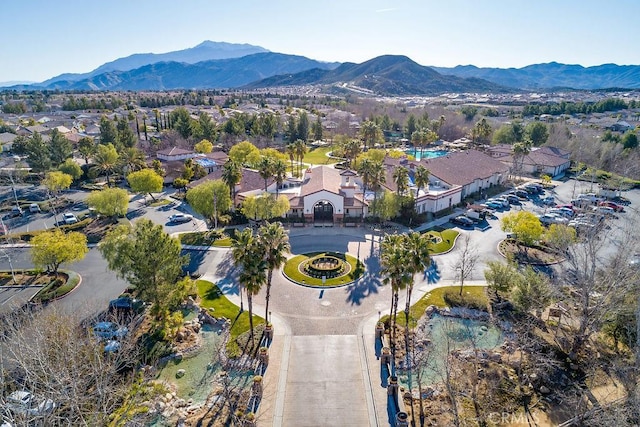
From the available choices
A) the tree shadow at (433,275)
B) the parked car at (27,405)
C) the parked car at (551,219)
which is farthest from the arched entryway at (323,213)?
the parked car at (27,405)

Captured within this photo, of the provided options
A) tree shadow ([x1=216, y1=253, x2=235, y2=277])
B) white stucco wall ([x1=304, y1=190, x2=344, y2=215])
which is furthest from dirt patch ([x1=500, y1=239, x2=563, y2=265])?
tree shadow ([x1=216, y1=253, x2=235, y2=277])

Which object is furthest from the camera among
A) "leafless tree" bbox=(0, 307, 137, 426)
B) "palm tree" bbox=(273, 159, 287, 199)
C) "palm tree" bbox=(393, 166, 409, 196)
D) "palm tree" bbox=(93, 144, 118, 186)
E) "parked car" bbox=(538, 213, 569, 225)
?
"palm tree" bbox=(93, 144, 118, 186)

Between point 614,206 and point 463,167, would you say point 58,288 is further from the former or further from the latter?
point 614,206

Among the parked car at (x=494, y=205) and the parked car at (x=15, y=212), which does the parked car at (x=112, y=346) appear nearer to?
the parked car at (x=15, y=212)

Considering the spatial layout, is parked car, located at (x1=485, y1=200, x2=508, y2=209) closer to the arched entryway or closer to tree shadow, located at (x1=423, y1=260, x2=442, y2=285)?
tree shadow, located at (x1=423, y1=260, x2=442, y2=285)

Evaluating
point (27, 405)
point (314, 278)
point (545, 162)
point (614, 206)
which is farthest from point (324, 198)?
point (545, 162)

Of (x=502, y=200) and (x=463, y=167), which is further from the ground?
(x=463, y=167)

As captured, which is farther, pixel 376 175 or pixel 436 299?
pixel 376 175

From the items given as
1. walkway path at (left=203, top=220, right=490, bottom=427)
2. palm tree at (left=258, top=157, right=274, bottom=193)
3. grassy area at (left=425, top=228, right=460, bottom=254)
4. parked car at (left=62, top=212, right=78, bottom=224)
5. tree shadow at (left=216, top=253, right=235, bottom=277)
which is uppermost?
palm tree at (left=258, top=157, right=274, bottom=193)
